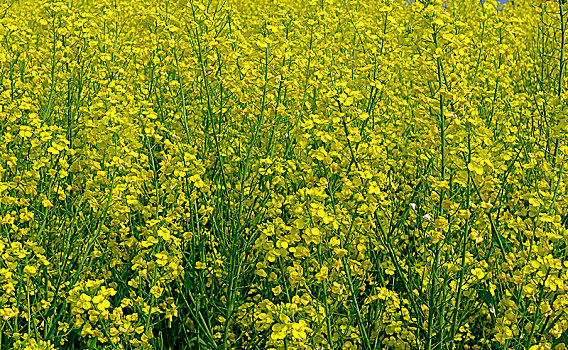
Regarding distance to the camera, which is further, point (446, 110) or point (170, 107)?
point (170, 107)

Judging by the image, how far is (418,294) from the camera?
9.52ft

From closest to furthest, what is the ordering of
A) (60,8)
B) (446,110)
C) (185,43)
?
(446,110) → (60,8) → (185,43)

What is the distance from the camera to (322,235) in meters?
2.67

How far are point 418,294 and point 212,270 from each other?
107 cm

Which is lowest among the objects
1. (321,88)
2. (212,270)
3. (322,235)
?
(212,270)

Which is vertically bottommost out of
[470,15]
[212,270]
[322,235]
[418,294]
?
[212,270]

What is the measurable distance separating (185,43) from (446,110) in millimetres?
1716

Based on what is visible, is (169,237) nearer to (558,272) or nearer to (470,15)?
(558,272)

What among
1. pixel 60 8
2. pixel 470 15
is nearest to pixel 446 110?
pixel 60 8

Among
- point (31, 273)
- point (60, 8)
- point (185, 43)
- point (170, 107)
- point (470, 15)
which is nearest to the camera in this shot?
point (31, 273)

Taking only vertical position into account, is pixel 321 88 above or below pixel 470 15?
below

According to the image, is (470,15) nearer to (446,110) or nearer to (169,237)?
(446,110)

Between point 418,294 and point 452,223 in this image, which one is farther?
point 418,294

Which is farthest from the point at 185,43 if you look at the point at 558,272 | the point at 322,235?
the point at 558,272
